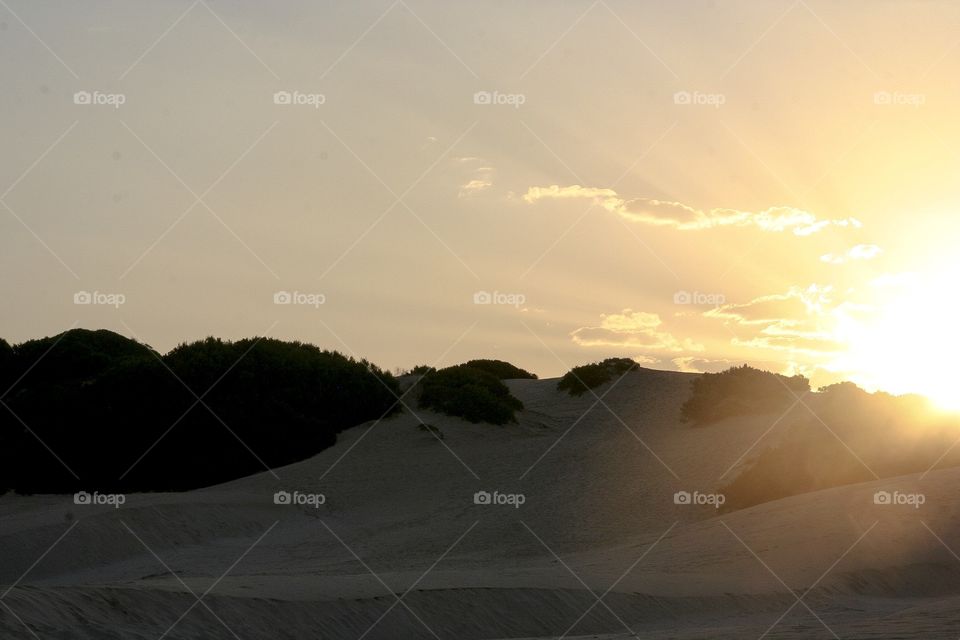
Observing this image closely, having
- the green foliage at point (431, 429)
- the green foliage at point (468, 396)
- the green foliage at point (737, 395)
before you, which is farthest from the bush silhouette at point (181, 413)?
the green foliage at point (737, 395)

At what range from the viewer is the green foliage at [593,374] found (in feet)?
129

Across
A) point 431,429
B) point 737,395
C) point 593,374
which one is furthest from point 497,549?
point 593,374

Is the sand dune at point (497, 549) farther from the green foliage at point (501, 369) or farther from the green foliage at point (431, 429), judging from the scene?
the green foliage at point (501, 369)

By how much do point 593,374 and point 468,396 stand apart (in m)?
7.30

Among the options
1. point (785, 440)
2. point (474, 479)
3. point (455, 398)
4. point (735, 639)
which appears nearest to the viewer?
point (735, 639)

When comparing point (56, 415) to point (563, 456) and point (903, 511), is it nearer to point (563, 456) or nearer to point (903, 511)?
point (563, 456)

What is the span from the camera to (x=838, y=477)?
23.4m

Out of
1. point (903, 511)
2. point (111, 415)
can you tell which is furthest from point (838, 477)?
point (111, 415)

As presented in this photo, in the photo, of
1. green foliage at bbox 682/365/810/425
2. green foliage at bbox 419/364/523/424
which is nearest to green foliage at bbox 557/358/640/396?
green foliage at bbox 419/364/523/424

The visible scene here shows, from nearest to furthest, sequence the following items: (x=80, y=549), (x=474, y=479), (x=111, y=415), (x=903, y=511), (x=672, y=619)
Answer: (x=672, y=619) → (x=903, y=511) → (x=80, y=549) → (x=474, y=479) → (x=111, y=415)

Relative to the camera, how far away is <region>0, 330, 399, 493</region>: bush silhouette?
29812mm

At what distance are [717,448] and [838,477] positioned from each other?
197 inches

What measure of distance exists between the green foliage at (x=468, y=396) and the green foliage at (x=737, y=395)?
5.87 metres

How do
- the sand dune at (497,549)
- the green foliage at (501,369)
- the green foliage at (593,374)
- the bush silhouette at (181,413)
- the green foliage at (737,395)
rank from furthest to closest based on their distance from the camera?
1. the green foliage at (501,369)
2. the green foliage at (593,374)
3. the green foliage at (737,395)
4. the bush silhouette at (181,413)
5. the sand dune at (497,549)
